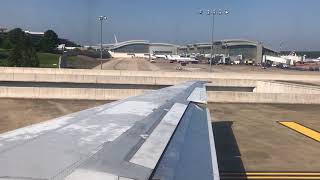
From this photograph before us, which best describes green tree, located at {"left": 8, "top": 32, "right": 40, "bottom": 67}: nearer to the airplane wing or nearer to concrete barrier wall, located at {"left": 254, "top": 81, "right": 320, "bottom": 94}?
concrete barrier wall, located at {"left": 254, "top": 81, "right": 320, "bottom": 94}

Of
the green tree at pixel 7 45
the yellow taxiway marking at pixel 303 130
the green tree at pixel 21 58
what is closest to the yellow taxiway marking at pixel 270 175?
the yellow taxiway marking at pixel 303 130

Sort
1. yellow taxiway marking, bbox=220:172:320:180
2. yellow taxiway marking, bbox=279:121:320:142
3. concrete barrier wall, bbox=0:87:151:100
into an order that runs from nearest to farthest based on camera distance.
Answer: yellow taxiway marking, bbox=220:172:320:180
yellow taxiway marking, bbox=279:121:320:142
concrete barrier wall, bbox=0:87:151:100

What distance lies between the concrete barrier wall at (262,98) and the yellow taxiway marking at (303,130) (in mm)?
7492

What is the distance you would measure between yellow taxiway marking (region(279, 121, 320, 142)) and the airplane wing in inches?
474

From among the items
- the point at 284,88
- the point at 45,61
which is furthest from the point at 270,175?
the point at 45,61

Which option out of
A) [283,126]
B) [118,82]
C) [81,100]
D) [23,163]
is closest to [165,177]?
[23,163]

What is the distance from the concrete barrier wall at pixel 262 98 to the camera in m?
29.5

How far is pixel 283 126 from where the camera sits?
20906 mm

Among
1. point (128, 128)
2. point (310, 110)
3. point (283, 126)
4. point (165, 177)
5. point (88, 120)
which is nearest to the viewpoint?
point (165, 177)

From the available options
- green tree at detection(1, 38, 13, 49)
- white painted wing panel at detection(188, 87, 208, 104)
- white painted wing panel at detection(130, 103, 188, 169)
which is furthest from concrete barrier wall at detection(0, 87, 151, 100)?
green tree at detection(1, 38, 13, 49)

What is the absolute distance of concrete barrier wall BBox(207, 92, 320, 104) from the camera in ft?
96.9

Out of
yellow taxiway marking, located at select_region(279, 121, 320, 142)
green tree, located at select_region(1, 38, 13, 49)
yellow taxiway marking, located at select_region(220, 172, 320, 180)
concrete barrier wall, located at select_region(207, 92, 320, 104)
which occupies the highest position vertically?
green tree, located at select_region(1, 38, 13, 49)

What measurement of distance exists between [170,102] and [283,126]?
525 inches

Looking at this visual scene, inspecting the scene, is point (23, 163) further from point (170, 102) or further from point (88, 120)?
point (170, 102)
